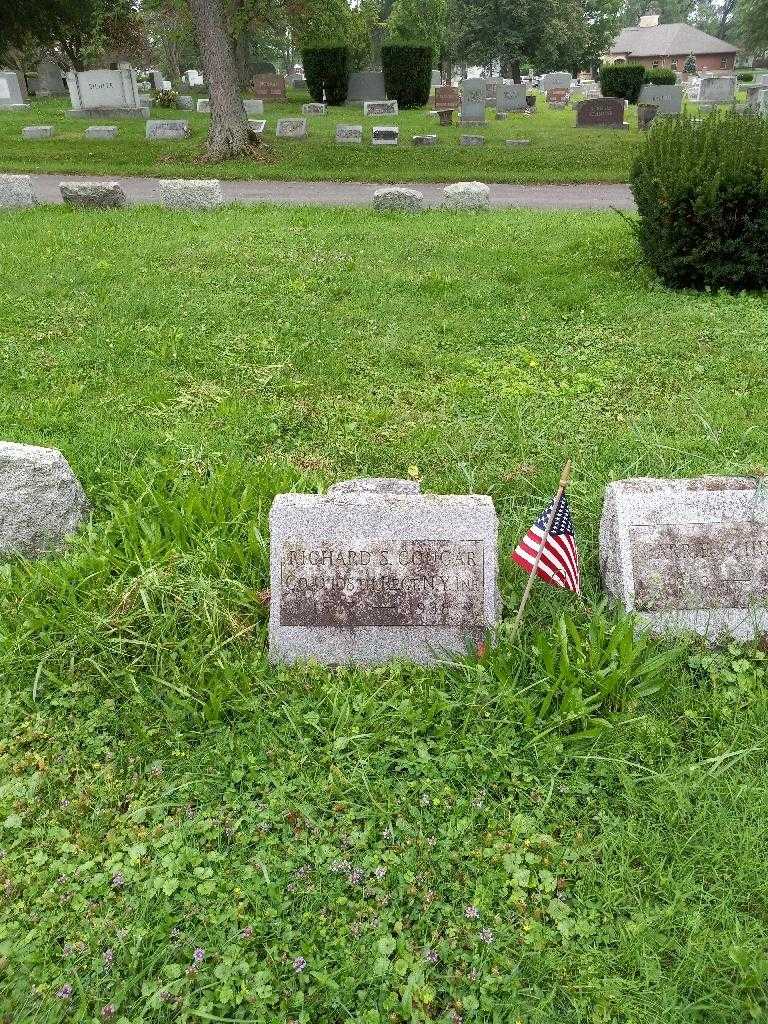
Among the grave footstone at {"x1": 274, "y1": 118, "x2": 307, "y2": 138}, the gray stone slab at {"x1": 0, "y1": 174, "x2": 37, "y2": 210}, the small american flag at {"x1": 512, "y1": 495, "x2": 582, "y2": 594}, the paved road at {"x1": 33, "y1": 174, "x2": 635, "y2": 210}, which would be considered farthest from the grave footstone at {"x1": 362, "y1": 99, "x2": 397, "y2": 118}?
the small american flag at {"x1": 512, "y1": 495, "x2": 582, "y2": 594}

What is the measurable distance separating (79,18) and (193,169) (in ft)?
58.1

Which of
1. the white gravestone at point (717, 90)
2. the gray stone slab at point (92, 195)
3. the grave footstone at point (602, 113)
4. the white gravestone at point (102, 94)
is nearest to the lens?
the gray stone slab at point (92, 195)

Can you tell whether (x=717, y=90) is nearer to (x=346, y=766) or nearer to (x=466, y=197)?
(x=466, y=197)

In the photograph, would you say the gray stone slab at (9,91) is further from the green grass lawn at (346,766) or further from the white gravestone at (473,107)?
the green grass lawn at (346,766)

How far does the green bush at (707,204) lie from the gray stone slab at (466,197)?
15.4 feet

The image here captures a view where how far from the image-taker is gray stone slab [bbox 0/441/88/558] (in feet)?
12.4

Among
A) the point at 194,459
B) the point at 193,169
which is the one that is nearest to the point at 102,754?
the point at 194,459

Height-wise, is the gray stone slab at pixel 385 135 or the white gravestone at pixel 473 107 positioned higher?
the white gravestone at pixel 473 107

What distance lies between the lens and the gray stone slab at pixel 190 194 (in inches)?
476

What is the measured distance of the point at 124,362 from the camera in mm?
6230

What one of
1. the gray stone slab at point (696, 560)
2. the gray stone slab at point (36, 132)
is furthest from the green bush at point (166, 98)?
the gray stone slab at point (696, 560)

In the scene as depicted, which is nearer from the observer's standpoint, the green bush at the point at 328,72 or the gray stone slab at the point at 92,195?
the gray stone slab at the point at 92,195

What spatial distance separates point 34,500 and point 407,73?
30.7 m

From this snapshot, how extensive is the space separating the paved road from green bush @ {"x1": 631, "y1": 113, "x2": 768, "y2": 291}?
5.34 m
